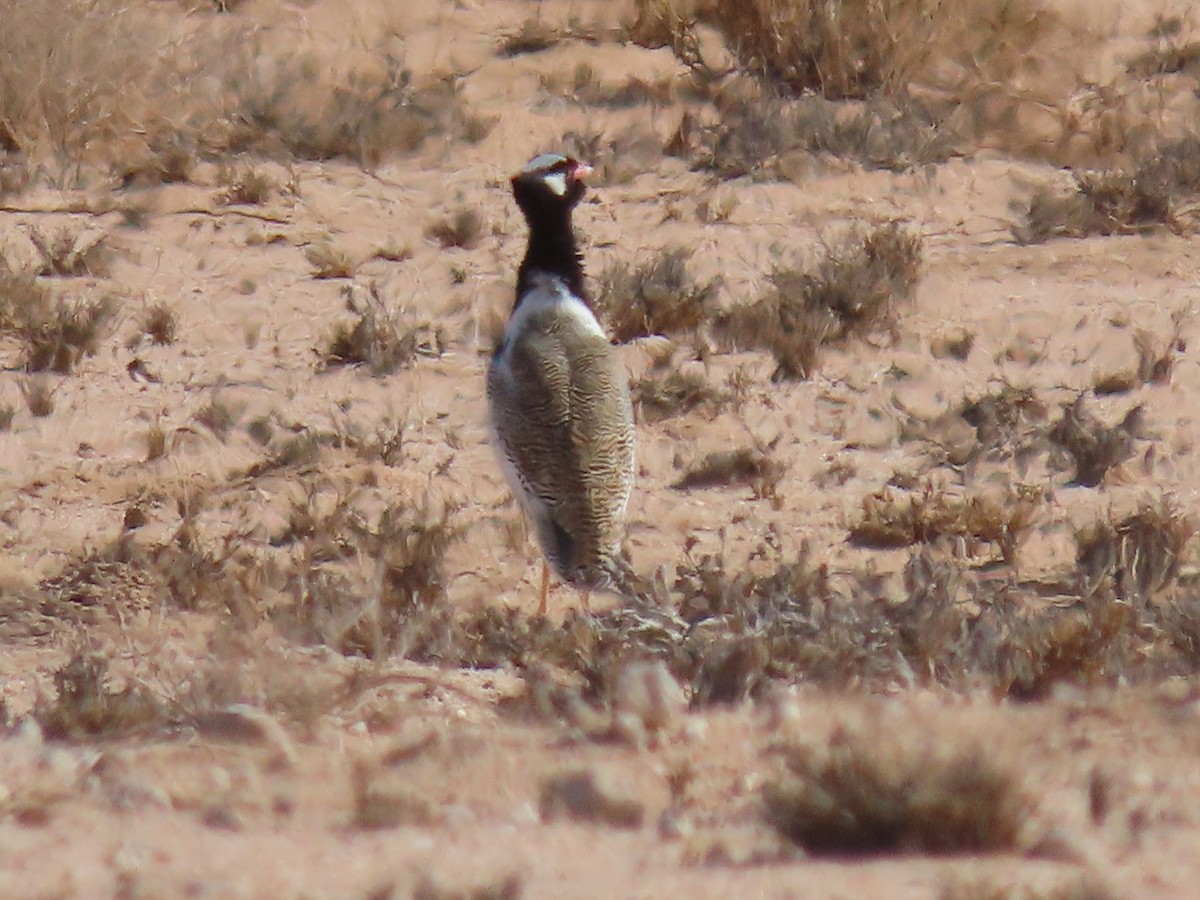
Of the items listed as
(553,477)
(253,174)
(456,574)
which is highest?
(253,174)

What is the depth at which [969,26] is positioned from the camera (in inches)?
504

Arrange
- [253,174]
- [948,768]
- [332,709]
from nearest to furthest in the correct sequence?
[948,768] < [332,709] < [253,174]

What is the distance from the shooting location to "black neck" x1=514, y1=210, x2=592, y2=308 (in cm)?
827

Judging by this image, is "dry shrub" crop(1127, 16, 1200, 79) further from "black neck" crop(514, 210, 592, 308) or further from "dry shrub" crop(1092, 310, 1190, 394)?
"black neck" crop(514, 210, 592, 308)

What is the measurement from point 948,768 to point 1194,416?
18.9 feet

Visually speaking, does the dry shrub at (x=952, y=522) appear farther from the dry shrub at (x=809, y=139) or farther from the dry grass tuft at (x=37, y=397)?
the dry grass tuft at (x=37, y=397)

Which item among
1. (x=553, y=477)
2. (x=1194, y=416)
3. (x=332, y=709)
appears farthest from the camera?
(x=1194, y=416)

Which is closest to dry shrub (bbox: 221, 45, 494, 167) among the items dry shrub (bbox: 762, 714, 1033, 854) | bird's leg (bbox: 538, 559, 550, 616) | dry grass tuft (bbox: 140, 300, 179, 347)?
dry grass tuft (bbox: 140, 300, 179, 347)

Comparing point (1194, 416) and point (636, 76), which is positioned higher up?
point (636, 76)

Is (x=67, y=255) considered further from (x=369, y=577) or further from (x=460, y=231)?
(x=369, y=577)

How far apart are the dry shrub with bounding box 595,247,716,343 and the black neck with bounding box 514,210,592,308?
7.26 ft


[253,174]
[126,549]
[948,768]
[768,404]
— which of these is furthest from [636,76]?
[948,768]

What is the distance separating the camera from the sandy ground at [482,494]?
433 cm

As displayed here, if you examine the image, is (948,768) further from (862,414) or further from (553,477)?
(862,414)
